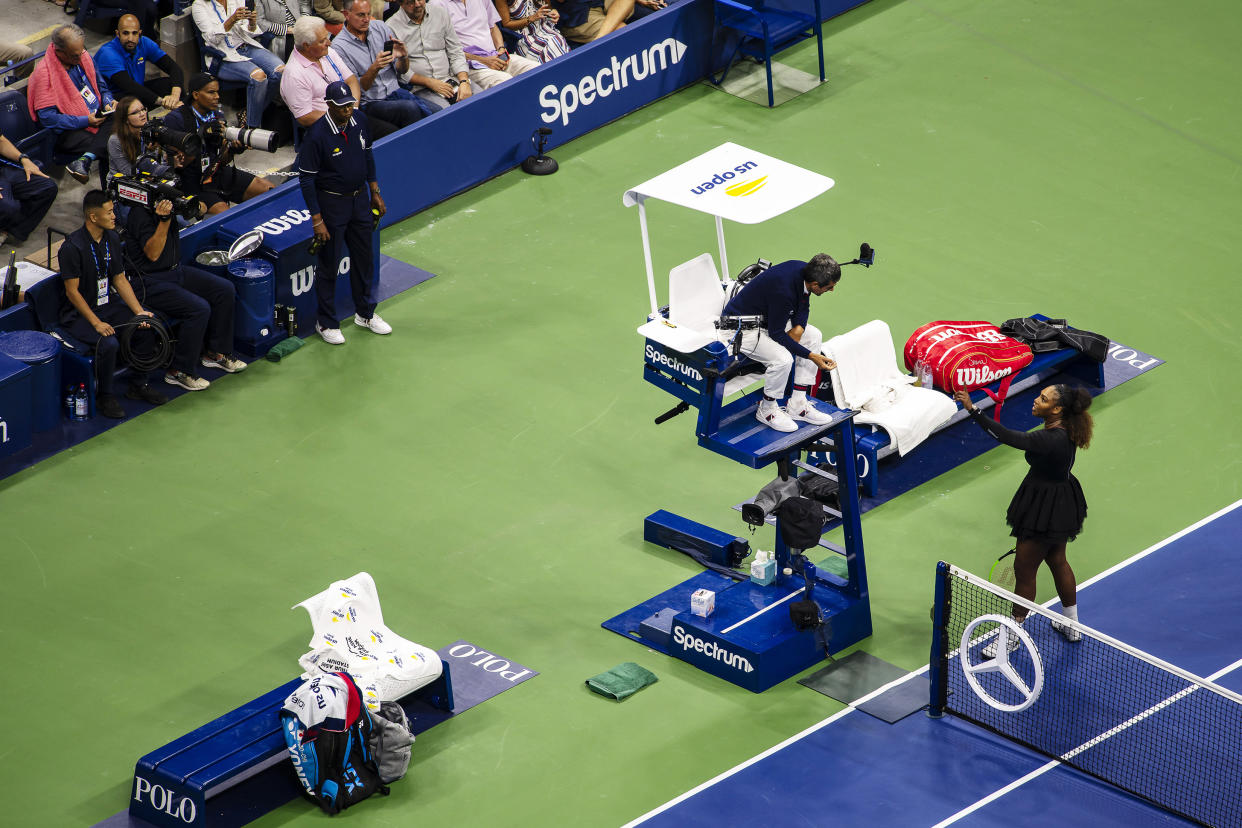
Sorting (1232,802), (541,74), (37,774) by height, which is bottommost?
(1232,802)

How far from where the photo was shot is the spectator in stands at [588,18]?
21.3 metres

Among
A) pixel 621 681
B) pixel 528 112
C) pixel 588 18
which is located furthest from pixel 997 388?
pixel 588 18

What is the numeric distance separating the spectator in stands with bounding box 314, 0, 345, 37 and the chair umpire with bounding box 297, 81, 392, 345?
2998mm

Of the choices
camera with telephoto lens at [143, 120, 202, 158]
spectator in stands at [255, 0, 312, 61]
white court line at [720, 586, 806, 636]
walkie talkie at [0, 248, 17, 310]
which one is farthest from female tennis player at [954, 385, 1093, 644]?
spectator in stands at [255, 0, 312, 61]

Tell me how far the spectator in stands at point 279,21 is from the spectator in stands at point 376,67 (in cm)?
56

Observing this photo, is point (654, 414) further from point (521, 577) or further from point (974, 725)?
point (974, 725)

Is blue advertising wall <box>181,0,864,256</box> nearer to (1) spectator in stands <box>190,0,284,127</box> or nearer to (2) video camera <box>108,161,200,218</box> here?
(2) video camera <box>108,161,200,218</box>

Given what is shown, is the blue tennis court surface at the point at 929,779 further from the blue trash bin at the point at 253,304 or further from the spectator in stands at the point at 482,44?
the spectator in stands at the point at 482,44

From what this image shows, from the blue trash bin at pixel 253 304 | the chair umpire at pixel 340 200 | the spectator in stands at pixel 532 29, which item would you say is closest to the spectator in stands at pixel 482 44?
the spectator in stands at pixel 532 29

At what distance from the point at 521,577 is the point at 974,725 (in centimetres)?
349

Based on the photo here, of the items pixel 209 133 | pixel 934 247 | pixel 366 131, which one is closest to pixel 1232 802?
pixel 934 247

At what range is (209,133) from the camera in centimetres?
1769

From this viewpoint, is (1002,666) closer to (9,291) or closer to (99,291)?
(99,291)

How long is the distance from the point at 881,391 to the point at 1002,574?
7.28 ft
